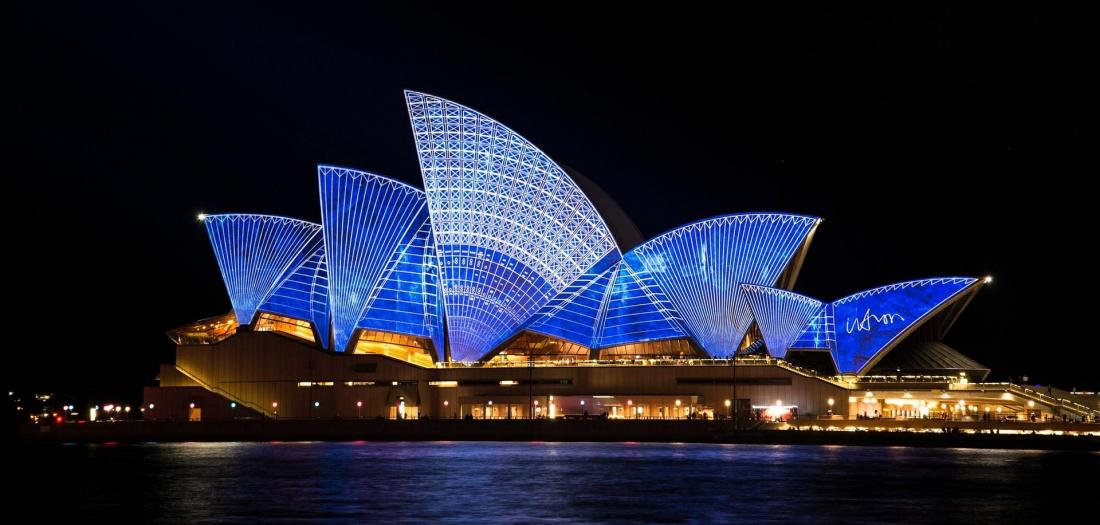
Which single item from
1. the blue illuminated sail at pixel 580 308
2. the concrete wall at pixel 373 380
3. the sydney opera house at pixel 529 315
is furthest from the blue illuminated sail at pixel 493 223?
the concrete wall at pixel 373 380

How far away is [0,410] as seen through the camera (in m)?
102

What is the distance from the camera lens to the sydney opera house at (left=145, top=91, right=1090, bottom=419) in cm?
9706

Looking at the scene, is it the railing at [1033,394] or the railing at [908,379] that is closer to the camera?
the railing at [1033,394]

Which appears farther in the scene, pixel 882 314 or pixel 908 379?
pixel 882 314

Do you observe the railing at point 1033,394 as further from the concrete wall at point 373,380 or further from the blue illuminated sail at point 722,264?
the concrete wall at point 373,380

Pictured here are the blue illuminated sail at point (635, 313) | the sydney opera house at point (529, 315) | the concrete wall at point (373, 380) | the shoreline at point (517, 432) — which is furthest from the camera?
the blue illuminated sail at point (635, 313)

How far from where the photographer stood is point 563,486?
47188 mm

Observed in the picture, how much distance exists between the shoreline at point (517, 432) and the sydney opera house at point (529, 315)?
23.6 feet

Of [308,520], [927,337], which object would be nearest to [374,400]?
[927,337]

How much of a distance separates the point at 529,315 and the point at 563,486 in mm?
55041

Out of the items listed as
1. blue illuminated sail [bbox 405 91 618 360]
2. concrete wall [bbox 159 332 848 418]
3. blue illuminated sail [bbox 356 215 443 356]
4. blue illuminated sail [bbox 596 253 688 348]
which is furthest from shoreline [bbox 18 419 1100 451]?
blue illuminated sail [bbox 596 253 688 348]

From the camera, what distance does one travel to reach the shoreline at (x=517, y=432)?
268 feet

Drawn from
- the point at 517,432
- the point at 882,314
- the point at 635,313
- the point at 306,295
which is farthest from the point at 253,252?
the point at 882,314

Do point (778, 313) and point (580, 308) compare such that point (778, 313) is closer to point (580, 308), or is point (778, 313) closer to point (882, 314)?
point (882, 314)
